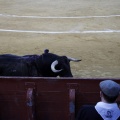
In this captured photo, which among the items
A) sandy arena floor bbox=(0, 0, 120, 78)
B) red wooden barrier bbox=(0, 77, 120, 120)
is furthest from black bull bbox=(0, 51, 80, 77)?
sandy arena floor bbox=(0, 0, 120, 78)

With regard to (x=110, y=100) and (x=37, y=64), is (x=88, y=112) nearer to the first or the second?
(x=110, y=100)

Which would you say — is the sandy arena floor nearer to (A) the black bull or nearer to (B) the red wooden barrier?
(A) the black bull

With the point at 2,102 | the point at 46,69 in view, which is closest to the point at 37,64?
the point at 46,69

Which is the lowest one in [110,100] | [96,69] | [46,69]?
[96,69]

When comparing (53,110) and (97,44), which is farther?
(97,44)

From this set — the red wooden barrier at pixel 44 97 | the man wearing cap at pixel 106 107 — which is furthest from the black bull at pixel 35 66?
the man wearing cap at pixel 106 107

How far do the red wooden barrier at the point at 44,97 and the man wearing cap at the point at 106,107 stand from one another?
4.22 ft

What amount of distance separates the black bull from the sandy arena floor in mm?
1842

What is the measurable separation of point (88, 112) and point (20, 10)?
13.5 meters

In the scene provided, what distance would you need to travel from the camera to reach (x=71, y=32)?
1243 cm

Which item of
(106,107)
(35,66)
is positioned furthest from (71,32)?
(106,107)

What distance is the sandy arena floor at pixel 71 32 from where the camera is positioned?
371 inches

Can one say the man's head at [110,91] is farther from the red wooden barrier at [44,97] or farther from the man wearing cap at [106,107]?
the red wooden barrier at [44,97]

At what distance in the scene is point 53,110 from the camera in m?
5.11
